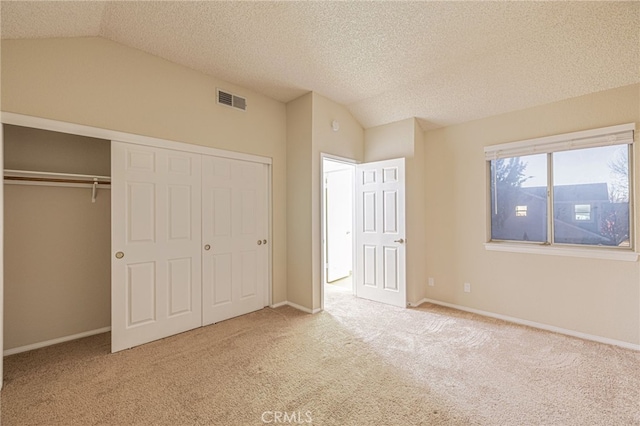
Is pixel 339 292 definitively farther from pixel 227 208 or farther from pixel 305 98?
pixel 305 98

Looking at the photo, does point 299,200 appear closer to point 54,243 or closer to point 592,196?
point 54,243

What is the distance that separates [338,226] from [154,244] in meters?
3.54

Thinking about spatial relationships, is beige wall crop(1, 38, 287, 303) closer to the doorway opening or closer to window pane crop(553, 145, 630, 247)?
the doorway opening

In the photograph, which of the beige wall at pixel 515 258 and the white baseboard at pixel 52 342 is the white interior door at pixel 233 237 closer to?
the white baseboard at pixel 52 342

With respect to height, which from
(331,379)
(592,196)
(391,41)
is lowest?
(331,379)

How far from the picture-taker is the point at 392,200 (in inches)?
158

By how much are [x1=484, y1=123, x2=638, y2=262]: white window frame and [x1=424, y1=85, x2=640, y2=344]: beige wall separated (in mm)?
71

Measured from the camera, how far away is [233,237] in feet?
11.7

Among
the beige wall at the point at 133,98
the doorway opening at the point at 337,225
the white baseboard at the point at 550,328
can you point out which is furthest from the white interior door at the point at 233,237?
the white baseboard at the point at 550,328

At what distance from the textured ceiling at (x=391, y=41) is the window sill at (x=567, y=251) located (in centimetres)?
167

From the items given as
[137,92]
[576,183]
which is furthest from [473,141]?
[137,92]

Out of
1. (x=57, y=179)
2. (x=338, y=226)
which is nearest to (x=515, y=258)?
(x=338, y=226)

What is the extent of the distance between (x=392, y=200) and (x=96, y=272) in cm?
368

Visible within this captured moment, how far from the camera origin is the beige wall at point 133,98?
228 cm
